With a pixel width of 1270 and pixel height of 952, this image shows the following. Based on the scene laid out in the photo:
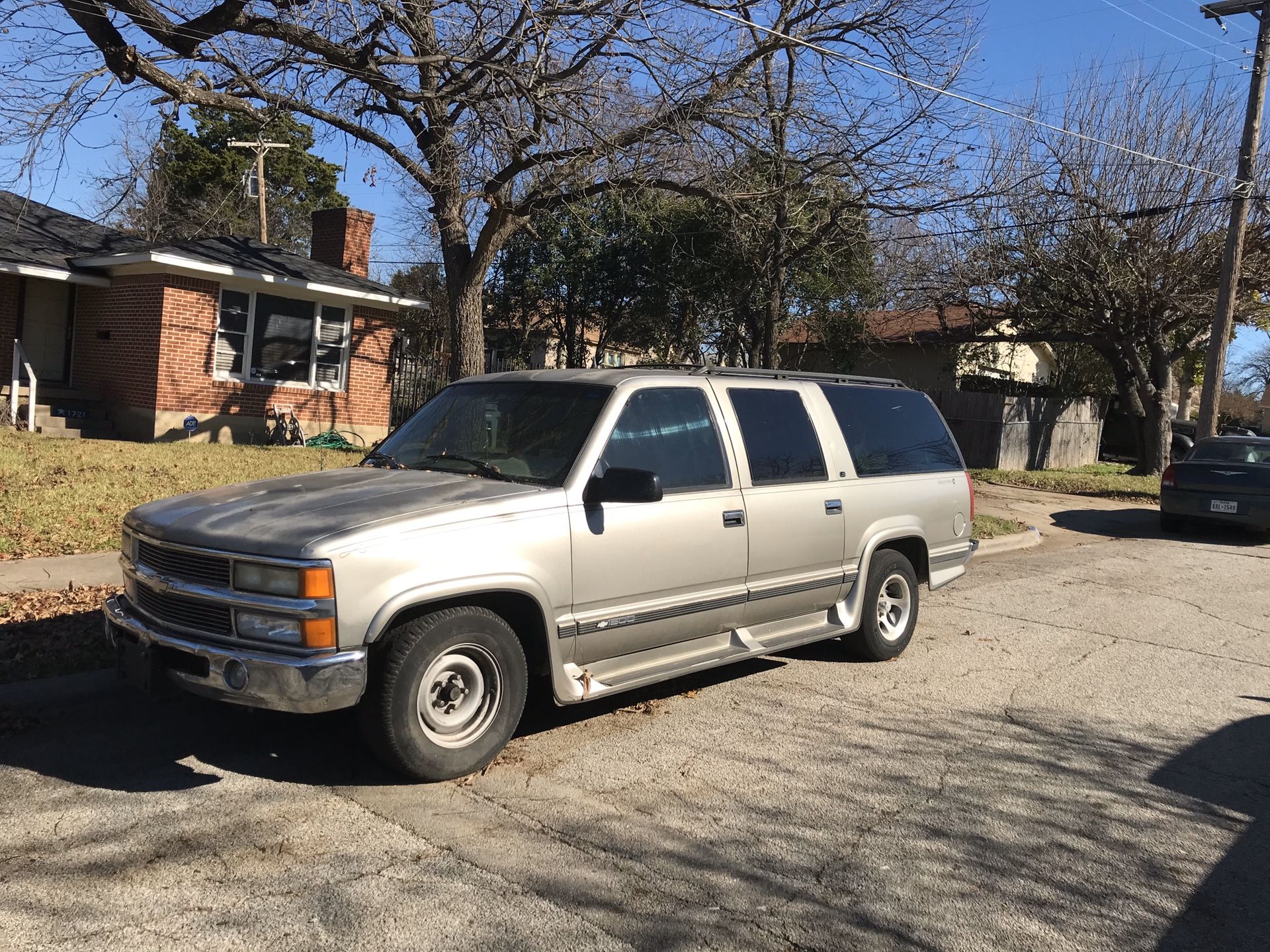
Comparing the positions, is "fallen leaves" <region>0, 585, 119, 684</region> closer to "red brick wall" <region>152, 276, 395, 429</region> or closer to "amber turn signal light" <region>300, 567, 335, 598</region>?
"amber turn signal light" <region>300, 567, 335, 598</region>

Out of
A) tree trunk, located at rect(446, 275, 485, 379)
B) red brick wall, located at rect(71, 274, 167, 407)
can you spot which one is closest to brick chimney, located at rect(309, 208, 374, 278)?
red brick wall, located at rect(71, 274, 167, 407)

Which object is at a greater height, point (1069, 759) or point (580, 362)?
point (580, 362)

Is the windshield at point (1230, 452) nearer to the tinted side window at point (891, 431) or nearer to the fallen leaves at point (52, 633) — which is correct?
the tinted side window at point (891, 431)

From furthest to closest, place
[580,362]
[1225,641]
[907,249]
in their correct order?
1. [580,362]
2. [907,249]
3. [1225,641]

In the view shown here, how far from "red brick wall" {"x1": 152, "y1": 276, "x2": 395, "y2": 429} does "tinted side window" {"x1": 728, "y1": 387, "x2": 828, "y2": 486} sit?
13.7 metres

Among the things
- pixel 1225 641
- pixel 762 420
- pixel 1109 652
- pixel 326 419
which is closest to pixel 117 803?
pixel 762 420

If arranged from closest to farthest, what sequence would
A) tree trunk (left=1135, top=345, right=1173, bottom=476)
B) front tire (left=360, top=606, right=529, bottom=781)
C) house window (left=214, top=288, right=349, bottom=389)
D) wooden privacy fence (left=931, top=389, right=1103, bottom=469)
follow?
front tire (left=360, top=606, right=529, bottom=781)
house window (left=214, top=288, right=349, bottom=389)
tree trunk (left=1135, top=345, right=1173, bottom=476)
wooden privacy fence (left=931, top=389, right=1103, bottom=469)

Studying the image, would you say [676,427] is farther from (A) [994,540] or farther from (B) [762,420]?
(A) [994,540]

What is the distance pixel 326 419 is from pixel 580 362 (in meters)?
7.76

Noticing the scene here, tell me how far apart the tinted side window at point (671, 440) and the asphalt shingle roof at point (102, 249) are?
13.6 m

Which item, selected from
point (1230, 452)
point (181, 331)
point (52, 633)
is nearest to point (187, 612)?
point (52, 633)

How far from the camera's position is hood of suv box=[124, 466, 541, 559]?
4242 mm

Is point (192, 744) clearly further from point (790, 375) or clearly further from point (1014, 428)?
point (1014, 428)

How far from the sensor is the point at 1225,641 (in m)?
8.22
